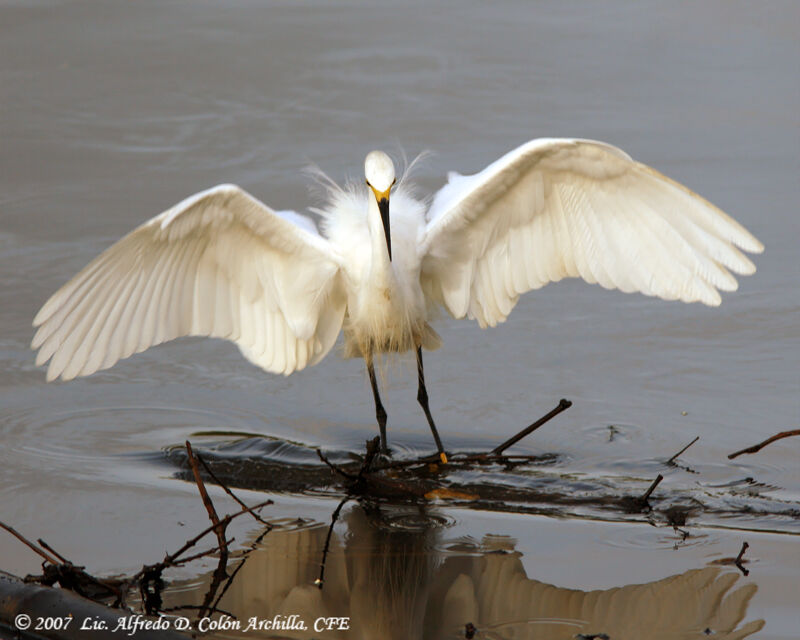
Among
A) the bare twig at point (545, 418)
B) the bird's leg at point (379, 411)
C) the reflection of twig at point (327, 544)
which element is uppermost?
the bird's leg at point (379, 411)

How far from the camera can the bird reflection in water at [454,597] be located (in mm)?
3439

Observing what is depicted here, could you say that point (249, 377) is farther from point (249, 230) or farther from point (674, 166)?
point (674, 166)

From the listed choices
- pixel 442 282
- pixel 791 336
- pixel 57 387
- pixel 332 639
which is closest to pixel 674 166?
pixel 791 336

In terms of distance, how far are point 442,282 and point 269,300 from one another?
819mm

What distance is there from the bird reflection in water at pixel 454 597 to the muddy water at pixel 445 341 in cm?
1

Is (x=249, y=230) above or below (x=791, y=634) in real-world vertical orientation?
above

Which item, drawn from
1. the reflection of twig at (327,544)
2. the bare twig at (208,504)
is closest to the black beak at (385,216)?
the reflection of twig at (327,544)

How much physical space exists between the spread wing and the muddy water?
0.70 meters

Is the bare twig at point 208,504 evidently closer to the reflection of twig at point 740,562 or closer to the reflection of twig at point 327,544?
the reflection of twig at point 327,544

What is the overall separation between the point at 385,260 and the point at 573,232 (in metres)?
0.86

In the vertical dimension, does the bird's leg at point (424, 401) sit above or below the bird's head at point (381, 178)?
below

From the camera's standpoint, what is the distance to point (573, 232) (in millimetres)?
5238

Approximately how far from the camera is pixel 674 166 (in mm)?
8148

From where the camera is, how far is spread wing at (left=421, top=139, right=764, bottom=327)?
4895 millimetres
